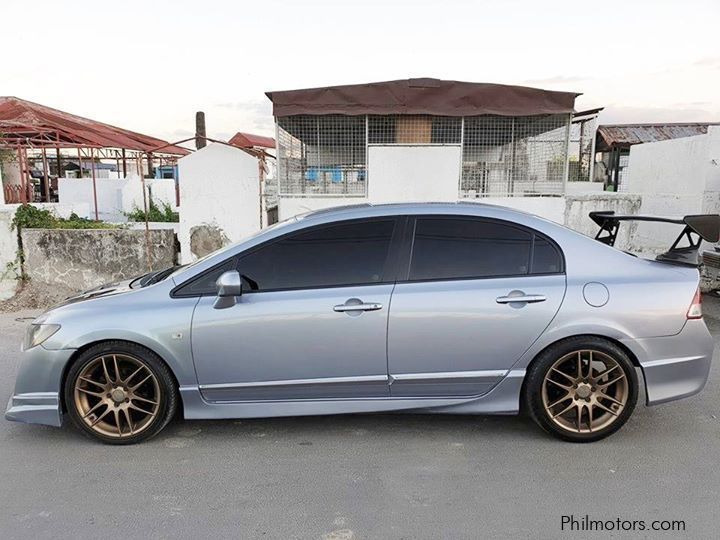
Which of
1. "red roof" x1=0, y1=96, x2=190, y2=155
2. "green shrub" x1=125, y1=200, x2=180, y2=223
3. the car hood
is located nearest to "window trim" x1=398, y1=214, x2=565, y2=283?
the car hood

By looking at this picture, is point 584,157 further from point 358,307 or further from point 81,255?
point 358,307

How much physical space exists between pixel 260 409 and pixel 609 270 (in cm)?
236

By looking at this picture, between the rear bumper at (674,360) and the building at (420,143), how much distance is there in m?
5.23

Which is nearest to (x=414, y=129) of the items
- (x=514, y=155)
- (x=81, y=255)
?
(x=514, y=155)

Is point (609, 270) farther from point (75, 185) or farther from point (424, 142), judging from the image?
point (75, 185)

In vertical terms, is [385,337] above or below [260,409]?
above

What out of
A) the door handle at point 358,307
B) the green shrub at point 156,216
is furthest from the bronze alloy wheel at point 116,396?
the green shrub at point 156,216

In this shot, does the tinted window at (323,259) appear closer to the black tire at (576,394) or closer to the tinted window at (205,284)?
the tinted window at (205,284)

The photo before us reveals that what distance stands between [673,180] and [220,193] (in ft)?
25.5

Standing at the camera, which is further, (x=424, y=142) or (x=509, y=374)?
(x=424, y=142)

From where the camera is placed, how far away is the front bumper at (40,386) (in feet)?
10.8

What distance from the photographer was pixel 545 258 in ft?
11.3

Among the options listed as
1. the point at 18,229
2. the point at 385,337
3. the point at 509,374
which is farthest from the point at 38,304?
the point at 509,374

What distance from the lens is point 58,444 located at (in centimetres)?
347
